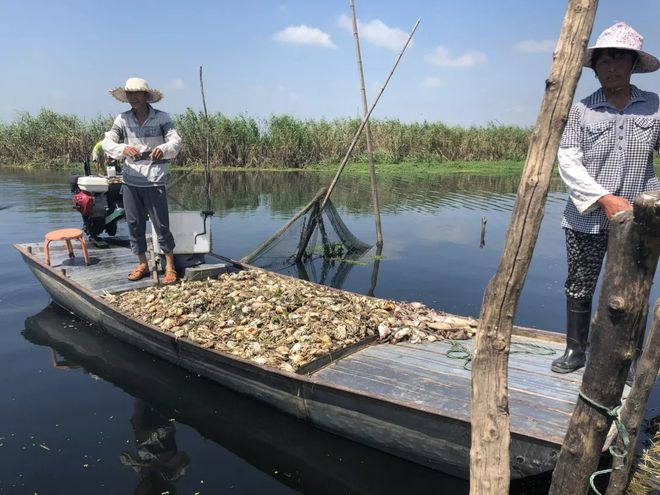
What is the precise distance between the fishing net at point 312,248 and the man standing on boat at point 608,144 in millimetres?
5136

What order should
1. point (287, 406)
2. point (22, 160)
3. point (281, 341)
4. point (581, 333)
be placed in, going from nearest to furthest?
point (581, 333), point (287, 406), point (281, 341), point (22, 160)

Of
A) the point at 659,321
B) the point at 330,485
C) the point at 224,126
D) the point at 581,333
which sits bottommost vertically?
the point at 330,485

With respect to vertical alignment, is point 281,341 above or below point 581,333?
below

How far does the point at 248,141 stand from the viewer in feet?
79.0

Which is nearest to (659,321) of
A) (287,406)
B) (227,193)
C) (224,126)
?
(287,406)

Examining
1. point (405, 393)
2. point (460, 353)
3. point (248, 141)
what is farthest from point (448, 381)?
point (248, 141)

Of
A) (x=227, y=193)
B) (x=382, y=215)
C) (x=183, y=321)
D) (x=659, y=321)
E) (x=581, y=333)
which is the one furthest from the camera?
(x=227, y=193)

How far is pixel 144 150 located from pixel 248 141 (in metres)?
19.4

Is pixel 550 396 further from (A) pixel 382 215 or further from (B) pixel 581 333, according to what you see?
(A) pixel 382 215

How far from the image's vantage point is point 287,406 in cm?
376

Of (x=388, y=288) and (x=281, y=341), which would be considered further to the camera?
(x=388, y=288)

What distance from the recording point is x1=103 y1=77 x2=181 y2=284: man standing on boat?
17.0ft

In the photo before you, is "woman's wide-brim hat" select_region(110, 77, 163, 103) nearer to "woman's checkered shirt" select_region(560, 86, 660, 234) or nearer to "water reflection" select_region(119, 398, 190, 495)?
"water reflection" select_region(119, 398, 190, 495)

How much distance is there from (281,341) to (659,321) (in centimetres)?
283
